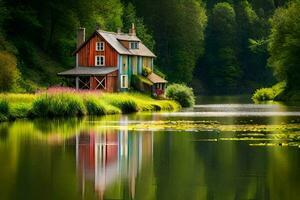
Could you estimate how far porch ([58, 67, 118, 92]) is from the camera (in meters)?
86.7

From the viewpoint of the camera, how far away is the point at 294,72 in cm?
10419

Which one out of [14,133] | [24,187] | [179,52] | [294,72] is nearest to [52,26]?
[294,72]

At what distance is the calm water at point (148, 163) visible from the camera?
23.8m

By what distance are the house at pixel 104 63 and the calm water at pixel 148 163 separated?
37.5 metres

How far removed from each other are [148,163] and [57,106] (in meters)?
31.8

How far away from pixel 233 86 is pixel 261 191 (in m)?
140

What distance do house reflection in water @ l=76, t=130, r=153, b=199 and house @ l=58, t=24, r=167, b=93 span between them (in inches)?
1626

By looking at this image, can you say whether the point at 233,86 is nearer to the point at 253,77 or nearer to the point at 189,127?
the point at 253,77

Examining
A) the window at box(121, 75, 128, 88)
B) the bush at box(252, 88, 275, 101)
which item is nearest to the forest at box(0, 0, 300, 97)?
the bush at box(252, 88, 275, 101)

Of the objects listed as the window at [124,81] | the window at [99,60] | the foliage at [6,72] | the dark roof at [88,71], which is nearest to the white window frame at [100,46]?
the window at [99,60]

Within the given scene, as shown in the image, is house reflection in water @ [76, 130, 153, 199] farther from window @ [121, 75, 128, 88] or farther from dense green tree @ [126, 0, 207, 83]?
dense green tree @ [126, 0, 207, 83]

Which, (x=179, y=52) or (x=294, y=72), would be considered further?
(x=179, y=52)

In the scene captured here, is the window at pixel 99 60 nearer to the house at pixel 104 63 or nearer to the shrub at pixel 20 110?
the house at pixel 104 63

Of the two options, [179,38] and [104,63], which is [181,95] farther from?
[179,38]
